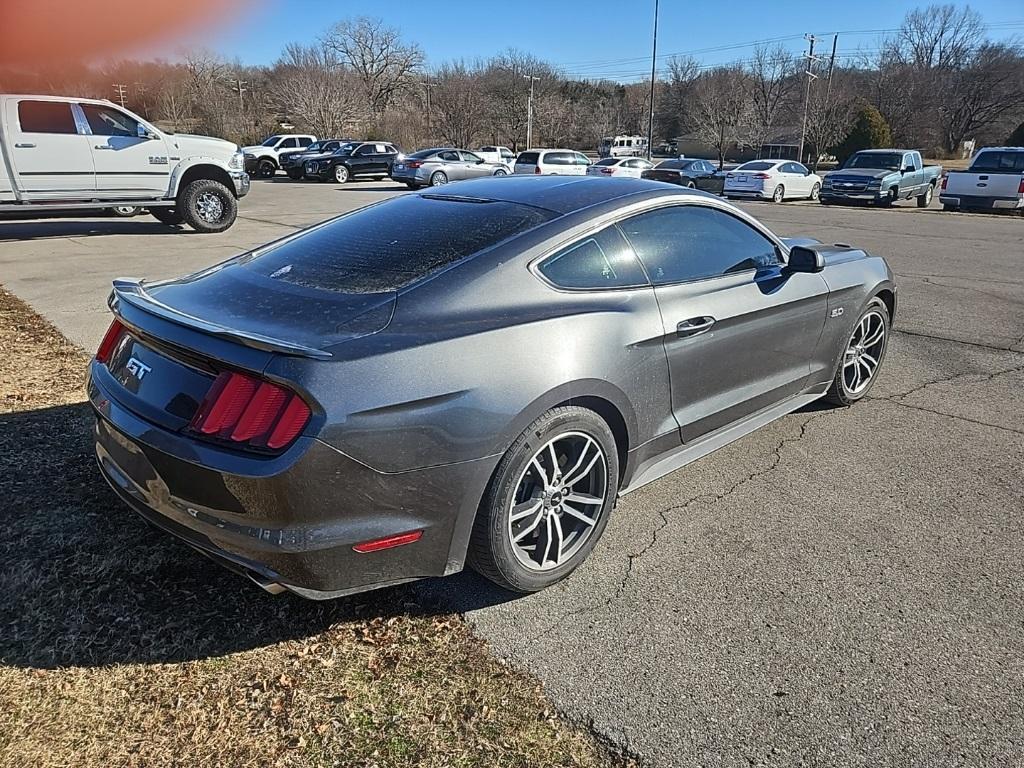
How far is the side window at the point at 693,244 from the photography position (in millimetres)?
3230

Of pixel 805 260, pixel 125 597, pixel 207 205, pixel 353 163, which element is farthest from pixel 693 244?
pixel 353 163

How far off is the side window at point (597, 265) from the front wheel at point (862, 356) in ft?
6.85

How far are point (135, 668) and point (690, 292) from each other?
2.58 meters

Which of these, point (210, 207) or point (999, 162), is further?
point (999, 162)

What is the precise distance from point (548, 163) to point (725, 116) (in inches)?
1664

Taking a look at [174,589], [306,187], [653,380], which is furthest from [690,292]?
[306,187]

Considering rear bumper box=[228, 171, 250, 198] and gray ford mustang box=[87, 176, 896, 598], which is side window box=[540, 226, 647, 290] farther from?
rear bumper box=[228, 171, 250, 198]

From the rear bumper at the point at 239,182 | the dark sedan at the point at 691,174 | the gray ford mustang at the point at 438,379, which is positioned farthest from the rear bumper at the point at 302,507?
the dark sedan at the point at 691,174

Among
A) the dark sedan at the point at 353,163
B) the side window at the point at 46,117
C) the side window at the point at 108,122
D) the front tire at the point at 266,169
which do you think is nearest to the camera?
the side window at the point at 46,117

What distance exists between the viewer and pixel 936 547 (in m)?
3.13

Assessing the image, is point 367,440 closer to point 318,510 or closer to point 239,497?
point 318,510

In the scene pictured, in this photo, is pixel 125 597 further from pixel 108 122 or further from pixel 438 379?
pixel 108 122

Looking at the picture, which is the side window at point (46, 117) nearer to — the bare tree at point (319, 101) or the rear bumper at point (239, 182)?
the rear bumper at point (239, 182)

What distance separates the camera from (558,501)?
278cm
